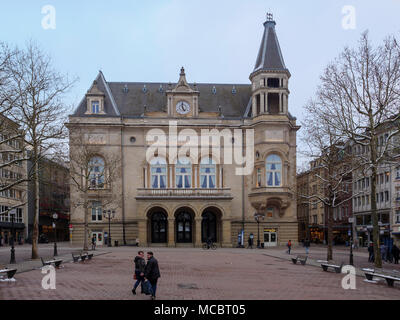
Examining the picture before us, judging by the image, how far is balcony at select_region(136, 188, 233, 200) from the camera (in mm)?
61034

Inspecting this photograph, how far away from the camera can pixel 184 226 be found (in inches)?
2579

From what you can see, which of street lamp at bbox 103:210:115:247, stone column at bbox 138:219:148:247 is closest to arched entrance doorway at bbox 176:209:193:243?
stone column at bbox 138:219:148:247

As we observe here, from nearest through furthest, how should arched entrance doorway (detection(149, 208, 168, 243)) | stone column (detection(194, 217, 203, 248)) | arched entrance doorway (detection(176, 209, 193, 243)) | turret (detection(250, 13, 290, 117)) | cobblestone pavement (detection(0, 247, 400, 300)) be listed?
cobblestone pavement (detection(0, 247, 400, 300))
stone column (detection(194, 217, 203, 248))
turret (detection(250, 13, 290, 117))
arched entrance doorway (detection(149, 208, 168, 243))
arched entrance doorway (detection(176, 209, 193, 243))

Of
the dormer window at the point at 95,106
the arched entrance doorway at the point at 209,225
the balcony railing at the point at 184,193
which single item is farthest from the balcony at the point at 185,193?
the dormer window at the point at 95,106

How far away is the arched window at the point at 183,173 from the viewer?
64000 millimetres

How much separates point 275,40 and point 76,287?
5322 cm

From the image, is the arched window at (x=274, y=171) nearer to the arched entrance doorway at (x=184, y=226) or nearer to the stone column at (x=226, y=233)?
the stone column at (x=226, y=233)

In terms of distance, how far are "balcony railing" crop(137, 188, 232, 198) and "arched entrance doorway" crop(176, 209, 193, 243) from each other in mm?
4287

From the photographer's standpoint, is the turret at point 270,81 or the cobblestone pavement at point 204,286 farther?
the turret at point 270,81

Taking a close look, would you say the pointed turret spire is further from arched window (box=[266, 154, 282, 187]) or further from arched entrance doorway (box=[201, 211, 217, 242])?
arched entrance doorway (box=[201, 211, 217, 242])

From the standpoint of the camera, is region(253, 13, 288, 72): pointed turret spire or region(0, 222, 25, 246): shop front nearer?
region(253, 13, 288, 72): pointed turret spire

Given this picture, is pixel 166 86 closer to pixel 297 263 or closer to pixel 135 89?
pixel 135 89

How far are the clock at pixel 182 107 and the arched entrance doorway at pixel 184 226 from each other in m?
13.1
